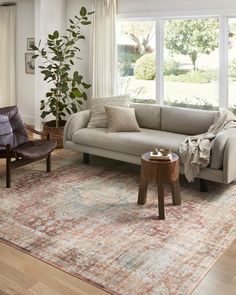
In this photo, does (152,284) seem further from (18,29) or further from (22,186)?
(18,29)

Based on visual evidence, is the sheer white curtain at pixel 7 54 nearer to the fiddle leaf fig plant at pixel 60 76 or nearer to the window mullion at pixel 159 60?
the fiddle leaf fig plant at pixel 60 76

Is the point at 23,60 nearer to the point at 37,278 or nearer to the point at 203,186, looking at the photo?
the point at 203,186

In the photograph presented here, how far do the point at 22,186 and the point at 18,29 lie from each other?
13.2ft

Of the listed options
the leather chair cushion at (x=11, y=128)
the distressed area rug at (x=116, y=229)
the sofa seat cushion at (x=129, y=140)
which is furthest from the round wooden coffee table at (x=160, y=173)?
the leather chair cushion at (x=11, y=128)

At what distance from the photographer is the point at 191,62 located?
5.48 meters

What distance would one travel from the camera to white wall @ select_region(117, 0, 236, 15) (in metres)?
5.04

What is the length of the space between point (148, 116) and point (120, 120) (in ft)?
1.44

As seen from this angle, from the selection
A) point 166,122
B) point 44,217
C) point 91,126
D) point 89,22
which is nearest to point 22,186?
point 44,217

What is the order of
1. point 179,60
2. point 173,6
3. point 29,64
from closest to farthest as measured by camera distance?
point 173,6 → point 179,60 → point 29,64

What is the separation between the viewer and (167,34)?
5656mm

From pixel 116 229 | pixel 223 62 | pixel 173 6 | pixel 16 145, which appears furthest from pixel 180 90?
pixel 116 229

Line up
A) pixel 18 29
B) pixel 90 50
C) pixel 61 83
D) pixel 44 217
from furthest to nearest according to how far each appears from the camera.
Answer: pixel 18 29, pixel 90 50, pixel 61 83, pixel 44 217

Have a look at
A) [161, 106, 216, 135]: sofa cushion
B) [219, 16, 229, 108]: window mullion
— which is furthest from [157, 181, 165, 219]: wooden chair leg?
[219, 16, 229, 108]: window mullion

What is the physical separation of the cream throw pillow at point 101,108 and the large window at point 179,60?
2.74 feet
